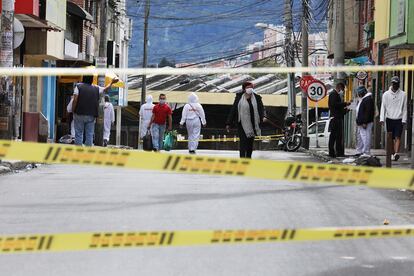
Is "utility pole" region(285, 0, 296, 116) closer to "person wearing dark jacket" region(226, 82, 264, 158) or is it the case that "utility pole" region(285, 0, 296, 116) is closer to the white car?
the white car

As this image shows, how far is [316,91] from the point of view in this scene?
27656 millimetres

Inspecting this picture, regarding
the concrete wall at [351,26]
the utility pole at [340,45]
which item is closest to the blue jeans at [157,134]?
the utility pole at [340,45]

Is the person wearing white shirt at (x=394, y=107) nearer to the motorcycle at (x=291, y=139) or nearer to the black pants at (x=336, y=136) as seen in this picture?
the black pants at (x=336, y=136)

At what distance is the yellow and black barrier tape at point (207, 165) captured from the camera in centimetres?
443

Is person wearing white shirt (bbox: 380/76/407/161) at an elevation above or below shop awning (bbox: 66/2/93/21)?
below

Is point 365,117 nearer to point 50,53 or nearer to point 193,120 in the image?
point 193,120

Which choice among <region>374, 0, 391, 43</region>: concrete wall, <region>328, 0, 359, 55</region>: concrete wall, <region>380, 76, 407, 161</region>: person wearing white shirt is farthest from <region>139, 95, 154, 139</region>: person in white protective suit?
<region>328, 0, 359, 55</region>: concrete wall

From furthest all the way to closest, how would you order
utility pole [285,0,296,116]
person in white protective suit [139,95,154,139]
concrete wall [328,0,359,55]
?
utility pole [285,0,296,116] → concrete wall [328,0,359,55] → person in white protective suit [139,95,154,139]

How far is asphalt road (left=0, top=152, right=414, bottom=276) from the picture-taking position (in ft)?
21.4

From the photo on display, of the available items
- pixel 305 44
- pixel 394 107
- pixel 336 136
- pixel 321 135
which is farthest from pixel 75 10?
pixel 394 107

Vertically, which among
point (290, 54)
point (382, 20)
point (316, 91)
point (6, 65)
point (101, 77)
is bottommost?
point (6, 65)

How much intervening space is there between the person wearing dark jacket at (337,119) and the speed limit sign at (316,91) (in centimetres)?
683

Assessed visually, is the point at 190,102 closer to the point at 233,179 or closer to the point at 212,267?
the point at 233,179

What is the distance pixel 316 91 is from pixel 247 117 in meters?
12.3
